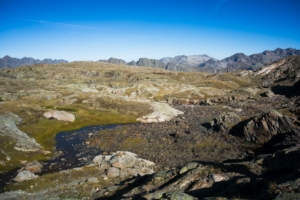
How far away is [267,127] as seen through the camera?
6184cm

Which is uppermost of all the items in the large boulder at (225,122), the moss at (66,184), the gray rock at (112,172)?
the large boulder at (225,122)

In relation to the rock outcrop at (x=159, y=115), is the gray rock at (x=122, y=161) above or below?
below

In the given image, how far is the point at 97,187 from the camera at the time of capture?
3628cm

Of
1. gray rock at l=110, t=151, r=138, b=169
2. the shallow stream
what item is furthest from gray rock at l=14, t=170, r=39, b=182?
gray rock at l=110, t=151, r=138, b=169

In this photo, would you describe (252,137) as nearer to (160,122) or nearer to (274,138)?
(274,138)

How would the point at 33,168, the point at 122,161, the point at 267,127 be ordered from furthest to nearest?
1. the point at 267,127
2. the point at 33,168
3. the point at 122,161

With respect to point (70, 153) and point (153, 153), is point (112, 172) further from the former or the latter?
point (70, 153)

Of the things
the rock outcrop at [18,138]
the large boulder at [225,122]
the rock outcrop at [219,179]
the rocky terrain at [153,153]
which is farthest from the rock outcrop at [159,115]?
the rock outcrop at [219,179]

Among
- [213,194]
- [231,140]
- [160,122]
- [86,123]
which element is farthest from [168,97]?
[213,194]

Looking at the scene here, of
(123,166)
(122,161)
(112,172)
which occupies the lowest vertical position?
(112,172)

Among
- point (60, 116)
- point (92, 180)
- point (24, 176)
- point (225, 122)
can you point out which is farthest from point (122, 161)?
point (60, 116)

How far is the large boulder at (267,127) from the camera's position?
6043cm

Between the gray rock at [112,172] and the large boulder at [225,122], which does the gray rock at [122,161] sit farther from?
the large boulder at [225,122]

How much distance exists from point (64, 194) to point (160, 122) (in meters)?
58.6
